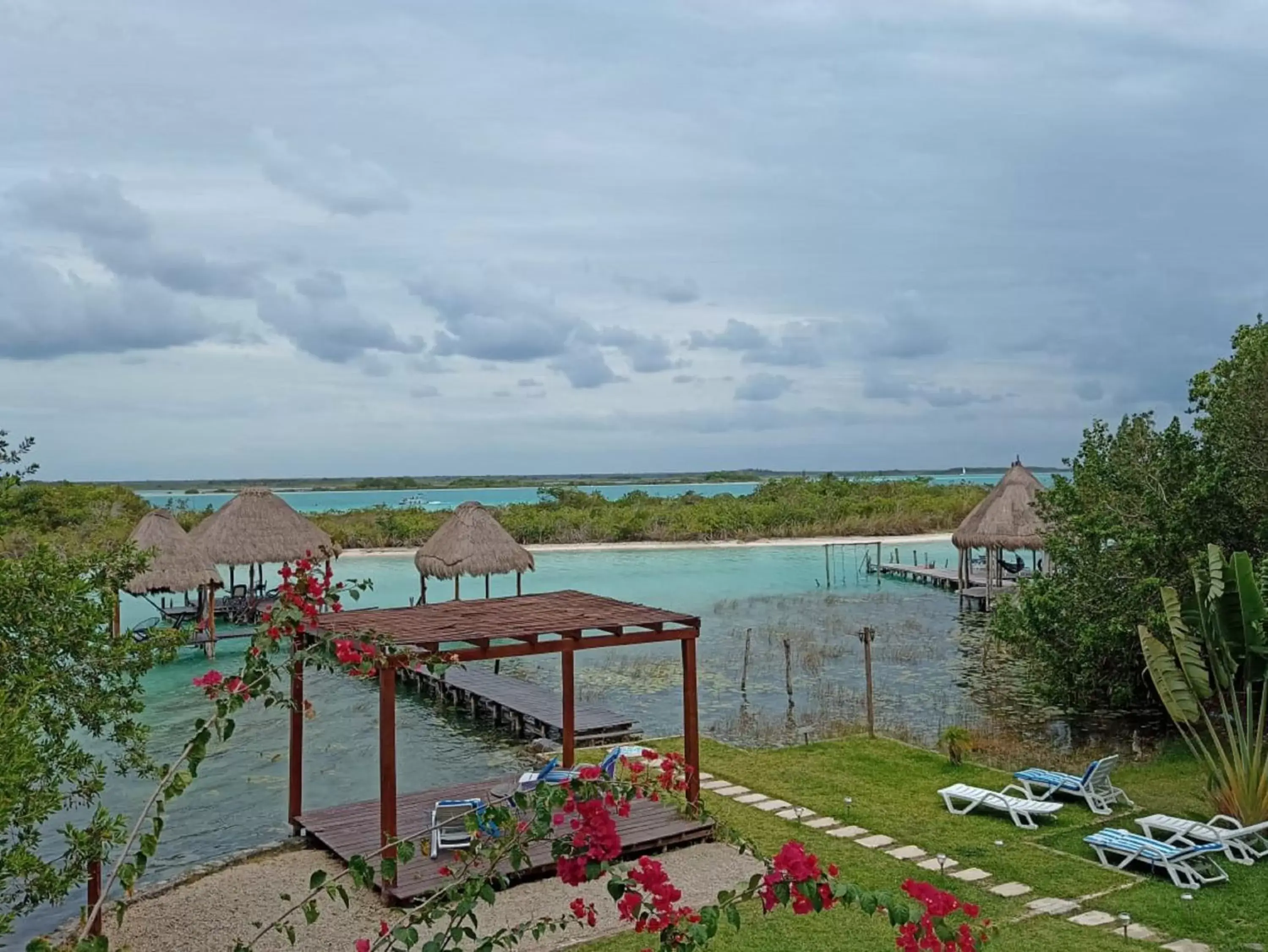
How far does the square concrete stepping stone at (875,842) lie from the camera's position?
27.6 feet

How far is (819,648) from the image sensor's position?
20000 millimetres

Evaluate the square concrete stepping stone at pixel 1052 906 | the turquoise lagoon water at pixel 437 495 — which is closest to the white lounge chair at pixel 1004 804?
the square concrete stepping stone at pixel 1052 906

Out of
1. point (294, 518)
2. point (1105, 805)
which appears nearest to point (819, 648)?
point (1105, 805)

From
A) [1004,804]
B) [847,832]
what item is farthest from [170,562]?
[1004,804]

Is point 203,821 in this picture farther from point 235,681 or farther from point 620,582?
point 620,582

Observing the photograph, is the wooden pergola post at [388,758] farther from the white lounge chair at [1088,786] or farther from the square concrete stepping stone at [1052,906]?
the white lounge chair at [1088,786]

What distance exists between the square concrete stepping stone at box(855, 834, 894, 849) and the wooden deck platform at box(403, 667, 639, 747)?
173 inches

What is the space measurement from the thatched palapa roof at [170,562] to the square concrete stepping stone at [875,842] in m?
16.2

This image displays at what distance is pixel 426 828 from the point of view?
25.4 feet

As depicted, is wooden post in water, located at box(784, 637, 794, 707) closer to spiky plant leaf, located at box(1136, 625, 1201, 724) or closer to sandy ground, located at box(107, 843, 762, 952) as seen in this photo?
spiky plant leaf, located at box(1136, 625, 1201, 724)

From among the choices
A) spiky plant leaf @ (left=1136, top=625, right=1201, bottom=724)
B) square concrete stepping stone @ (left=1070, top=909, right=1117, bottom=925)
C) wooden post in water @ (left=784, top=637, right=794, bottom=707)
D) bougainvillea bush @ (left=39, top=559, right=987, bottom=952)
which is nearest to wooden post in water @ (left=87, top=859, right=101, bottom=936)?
bougainvillea bush @ (left=39, top=559, right=987, bottom=952)

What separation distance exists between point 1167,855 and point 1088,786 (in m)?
1.94

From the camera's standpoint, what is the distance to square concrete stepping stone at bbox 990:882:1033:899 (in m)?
7.27

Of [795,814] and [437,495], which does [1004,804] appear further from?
[437,495]
